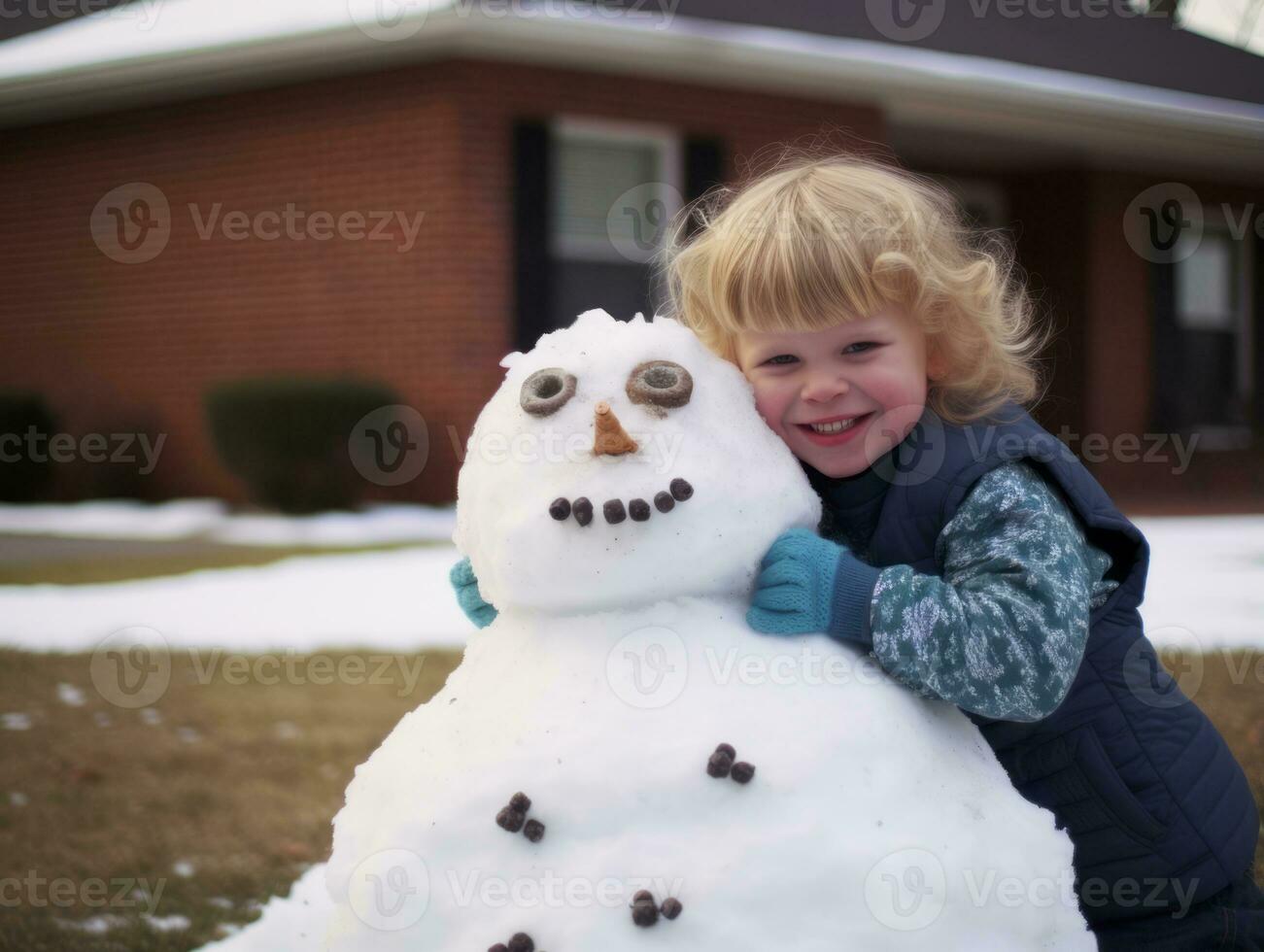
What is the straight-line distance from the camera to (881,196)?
76.7 inches

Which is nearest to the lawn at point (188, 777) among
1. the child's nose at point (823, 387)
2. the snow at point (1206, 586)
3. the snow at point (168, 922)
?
the snow at point (168, 922)

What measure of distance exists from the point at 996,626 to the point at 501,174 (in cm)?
887

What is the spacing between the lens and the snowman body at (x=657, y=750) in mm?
1499

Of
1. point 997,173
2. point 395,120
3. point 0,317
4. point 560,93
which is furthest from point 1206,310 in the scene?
point 0,317

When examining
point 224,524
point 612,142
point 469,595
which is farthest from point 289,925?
point 612,142

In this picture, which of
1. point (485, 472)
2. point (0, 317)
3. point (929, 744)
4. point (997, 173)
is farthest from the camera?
point (997, 173)

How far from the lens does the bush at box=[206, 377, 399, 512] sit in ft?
31.6

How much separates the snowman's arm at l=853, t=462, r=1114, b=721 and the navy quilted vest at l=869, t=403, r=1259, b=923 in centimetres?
16

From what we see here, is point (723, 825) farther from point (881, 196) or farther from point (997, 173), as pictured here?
point (997, 173)

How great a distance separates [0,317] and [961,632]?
46.1ft

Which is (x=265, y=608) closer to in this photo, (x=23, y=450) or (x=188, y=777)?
(x=188, y=777)

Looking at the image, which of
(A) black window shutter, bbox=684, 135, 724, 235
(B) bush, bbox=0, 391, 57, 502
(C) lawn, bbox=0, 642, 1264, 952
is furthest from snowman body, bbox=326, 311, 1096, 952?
(B) bush, bbox=0, 391, 57, 502

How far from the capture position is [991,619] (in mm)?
1620

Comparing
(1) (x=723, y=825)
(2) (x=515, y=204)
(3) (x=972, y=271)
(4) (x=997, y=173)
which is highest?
(4) (x=997, y=173)
